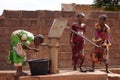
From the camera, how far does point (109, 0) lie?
33125 mm

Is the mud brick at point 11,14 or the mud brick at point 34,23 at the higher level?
the mud brick at point 11,14

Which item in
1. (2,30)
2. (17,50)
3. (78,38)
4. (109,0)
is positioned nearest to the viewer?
(17,50)

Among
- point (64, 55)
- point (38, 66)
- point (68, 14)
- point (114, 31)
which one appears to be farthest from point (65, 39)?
point (38, 66)

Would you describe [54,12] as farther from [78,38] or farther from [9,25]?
[78,38]

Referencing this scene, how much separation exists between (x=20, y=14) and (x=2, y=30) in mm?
687

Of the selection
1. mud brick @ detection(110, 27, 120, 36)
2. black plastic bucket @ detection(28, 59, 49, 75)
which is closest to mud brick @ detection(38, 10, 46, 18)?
mud brick @ detection(110, 27, 120, 36)

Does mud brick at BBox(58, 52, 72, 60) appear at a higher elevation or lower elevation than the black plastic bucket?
higher

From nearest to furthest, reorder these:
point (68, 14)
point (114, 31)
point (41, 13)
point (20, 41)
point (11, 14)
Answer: point (20, 41)
point (11, 14)
point (41, 13)
point (68, 14)
point (114, 31)

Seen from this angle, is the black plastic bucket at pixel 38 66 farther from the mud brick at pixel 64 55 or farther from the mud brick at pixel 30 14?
the mud brick at pixel 30 14

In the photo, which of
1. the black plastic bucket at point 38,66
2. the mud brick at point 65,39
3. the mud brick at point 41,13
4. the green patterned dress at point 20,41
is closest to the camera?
the black plastic bucket at point 38,66

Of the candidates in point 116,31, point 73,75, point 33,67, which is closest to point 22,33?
point 33,67

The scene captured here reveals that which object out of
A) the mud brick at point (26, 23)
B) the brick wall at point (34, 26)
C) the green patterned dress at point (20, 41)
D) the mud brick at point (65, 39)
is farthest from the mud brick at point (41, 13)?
the green patterned dress at point (20, 41)

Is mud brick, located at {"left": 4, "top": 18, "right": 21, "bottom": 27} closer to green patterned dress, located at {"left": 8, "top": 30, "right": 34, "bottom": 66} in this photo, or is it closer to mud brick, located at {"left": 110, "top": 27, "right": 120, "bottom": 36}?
mud brick, located at {"left": 110, "top": 27, "right": 120, "bottom": 36}

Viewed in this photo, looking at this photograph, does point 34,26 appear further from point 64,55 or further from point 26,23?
point 64,55
